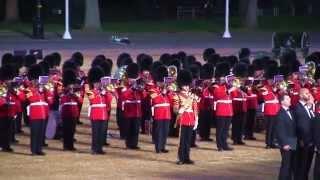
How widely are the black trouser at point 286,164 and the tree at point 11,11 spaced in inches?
1568

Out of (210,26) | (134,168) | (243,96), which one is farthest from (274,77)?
(210,26)

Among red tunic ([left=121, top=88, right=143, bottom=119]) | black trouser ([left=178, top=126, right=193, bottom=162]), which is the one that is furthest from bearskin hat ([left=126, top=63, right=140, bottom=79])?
black trouser ([left=178, top=126, right=193, bottom=162])

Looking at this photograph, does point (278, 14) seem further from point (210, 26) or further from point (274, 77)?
point (274, 77)

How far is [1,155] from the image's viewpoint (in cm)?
1630

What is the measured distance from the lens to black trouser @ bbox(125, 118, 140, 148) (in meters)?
17.2

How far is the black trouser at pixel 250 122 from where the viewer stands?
18.4 metres

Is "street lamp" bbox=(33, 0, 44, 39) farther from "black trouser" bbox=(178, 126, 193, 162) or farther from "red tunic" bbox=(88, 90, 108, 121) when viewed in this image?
"black trouser" bbox=(178, 126, 193, 162)

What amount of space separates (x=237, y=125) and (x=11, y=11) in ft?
116

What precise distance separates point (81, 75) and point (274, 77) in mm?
3974

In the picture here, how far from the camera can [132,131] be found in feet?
56.5

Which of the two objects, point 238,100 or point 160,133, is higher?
point 238,100

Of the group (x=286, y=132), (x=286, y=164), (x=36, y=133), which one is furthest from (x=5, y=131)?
(x=286, y=132)

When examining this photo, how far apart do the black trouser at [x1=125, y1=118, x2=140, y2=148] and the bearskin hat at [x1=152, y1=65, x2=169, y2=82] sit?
0.93 m

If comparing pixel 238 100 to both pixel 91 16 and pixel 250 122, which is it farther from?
pixel 91 16
